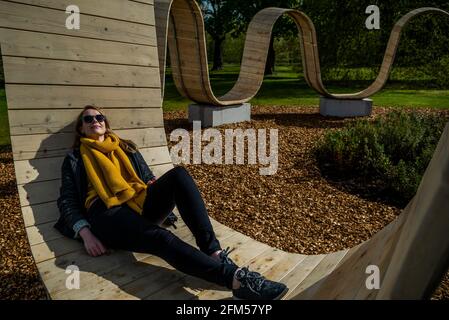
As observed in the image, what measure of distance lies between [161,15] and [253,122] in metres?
3.88

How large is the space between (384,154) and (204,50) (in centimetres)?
398

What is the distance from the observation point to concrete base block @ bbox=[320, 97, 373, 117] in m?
10.1

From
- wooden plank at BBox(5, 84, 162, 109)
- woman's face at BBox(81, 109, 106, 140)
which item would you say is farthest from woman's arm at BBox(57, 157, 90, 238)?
wooden plank at BBox(5, 84, 162, 109)

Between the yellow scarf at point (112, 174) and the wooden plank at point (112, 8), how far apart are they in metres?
1.19

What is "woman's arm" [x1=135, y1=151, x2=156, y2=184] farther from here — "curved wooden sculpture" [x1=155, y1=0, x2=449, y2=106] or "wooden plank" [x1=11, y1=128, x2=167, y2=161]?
"curved wooden sculpture" [x1=155, y1=0, x2=449, y2=106]

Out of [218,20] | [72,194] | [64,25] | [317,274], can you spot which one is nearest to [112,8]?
[64,25]

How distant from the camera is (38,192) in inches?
109

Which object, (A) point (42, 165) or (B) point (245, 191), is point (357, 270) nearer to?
(A) point (42, 165)

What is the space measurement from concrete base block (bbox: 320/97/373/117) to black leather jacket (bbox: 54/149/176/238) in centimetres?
830

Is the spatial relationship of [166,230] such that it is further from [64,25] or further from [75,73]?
[64,25]

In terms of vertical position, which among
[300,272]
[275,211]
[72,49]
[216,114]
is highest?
[72,49]

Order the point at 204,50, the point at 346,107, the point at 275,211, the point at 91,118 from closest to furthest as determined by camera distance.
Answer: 1. the point at 91,118
2. the point at 275,211
3. the point at 204,50
4. the point at 346,107

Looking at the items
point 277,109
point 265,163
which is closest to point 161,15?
point 265,163

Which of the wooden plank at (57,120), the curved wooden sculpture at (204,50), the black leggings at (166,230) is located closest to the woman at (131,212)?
the black leggings at (166,230)
